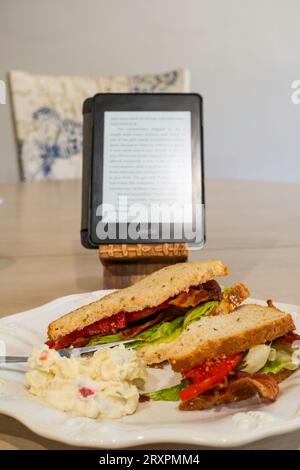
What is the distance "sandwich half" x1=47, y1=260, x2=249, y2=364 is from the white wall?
3.65 meters

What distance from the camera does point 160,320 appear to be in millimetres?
1121

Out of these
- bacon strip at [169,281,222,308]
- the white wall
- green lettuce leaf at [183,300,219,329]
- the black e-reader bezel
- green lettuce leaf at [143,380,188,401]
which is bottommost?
green lettuce leaf at [143,380,188,401]

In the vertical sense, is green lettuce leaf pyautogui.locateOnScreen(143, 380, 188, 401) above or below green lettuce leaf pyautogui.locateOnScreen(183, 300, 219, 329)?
below

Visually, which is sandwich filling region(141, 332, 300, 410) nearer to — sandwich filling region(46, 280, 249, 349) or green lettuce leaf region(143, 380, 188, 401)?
green lettuce leaf region(143, 380, 188, 401)

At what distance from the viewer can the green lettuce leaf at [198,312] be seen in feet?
3.65

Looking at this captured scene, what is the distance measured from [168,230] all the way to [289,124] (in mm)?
3398

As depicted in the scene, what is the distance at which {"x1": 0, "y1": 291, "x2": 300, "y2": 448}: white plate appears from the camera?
0.71 metres

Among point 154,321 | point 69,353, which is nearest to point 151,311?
point 154,321

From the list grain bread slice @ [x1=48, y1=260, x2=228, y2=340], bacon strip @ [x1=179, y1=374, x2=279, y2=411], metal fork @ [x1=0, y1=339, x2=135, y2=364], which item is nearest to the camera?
bacon strip @ [x1=179, y1=374, x2=279, y2=411]

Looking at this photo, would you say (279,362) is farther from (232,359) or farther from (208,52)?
(208,52)

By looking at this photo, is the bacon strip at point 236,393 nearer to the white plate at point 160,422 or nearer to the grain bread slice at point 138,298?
the white plate at point 160,422

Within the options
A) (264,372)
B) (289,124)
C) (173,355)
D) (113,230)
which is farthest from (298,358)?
(289,124)

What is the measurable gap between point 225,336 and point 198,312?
0.69 ft

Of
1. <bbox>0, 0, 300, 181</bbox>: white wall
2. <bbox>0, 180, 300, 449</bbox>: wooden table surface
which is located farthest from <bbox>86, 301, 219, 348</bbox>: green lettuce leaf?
<bbox>0, 0, 300, 181</bbox>: white wall
